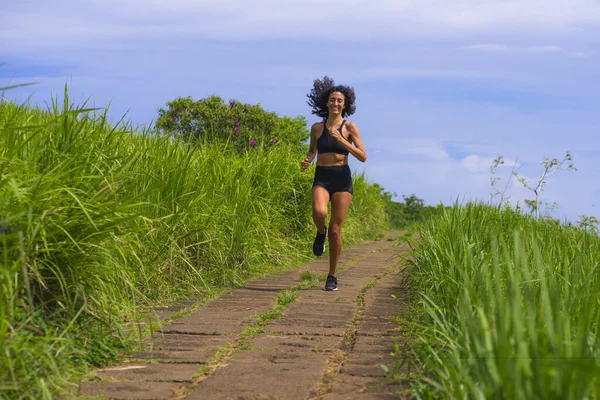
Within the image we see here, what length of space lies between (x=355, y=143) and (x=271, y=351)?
3.59 meters

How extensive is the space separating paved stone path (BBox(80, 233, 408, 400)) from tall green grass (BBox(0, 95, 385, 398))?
31cm

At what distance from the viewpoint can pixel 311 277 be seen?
7953mm

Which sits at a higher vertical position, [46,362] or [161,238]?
[161,238]

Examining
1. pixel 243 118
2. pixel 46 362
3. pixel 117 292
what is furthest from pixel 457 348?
pixel 243 118

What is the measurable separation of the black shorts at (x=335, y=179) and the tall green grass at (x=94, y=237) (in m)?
0.98

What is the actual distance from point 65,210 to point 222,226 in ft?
11.6

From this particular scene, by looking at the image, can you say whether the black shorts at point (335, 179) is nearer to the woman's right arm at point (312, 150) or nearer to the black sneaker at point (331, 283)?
the woman's right arm at point (312, 150)

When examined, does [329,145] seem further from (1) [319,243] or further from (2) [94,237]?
(2) [94,237]

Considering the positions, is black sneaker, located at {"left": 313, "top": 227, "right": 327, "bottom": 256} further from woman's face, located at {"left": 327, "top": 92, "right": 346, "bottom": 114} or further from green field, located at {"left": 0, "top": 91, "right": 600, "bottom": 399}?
woman's face, located at {"left": 327, "top": 92, "right": 346, "bottom": 114}

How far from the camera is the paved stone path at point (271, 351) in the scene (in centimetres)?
374

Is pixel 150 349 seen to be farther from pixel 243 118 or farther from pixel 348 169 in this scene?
Answer: pixel 243 118

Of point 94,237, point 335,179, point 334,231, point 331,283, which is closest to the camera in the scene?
point 94,237

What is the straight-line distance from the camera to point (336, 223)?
7.50m

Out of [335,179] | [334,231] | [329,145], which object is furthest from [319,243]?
[329,145]
